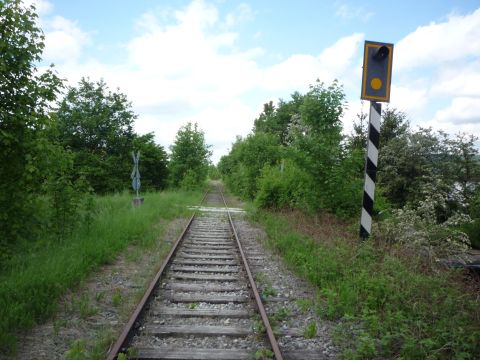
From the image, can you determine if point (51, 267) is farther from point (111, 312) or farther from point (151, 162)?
point (151, 162)

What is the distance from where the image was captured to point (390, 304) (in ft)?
14.9

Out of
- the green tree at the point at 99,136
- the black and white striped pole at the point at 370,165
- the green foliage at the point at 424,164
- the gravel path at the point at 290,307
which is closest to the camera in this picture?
the gravel path at the point at 290,307

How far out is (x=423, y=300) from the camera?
4.55m

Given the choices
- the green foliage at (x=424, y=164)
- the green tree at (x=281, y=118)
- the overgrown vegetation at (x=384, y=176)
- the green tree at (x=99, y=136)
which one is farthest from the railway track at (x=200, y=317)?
the green tree at (x=281, y=118)

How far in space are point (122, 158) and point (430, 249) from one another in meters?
29.2

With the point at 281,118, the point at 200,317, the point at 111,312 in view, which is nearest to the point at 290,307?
the point at 200,317

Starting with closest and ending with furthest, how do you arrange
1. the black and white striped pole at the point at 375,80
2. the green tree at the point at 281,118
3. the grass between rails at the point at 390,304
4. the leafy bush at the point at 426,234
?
the grass between rails at the point at 390,304
the leafy bush at the point at 426,234
the black and white striped pole at the point at 375,80
the green tree at the point at 281,118

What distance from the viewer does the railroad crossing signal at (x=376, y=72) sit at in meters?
6.55

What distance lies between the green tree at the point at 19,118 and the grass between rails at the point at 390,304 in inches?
174

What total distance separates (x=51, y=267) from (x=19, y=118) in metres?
2.43

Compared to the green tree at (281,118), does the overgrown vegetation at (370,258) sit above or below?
below

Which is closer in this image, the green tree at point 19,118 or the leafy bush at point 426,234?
the green tree at point 19,118

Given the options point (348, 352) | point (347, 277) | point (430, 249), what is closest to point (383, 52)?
point (430, 249)

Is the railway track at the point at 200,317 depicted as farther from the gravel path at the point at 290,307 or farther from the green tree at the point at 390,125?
the green tree at the point at 390,125
